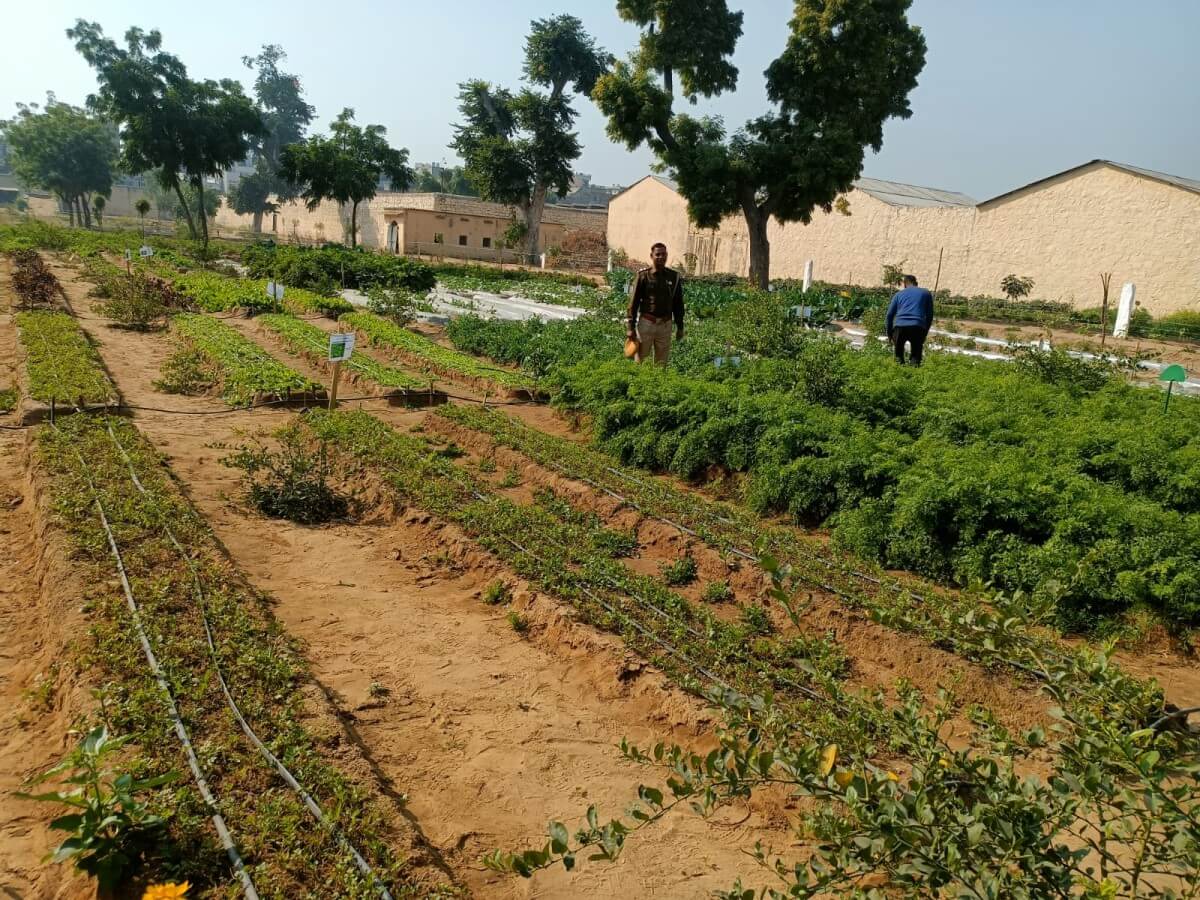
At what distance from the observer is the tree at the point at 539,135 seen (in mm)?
42469

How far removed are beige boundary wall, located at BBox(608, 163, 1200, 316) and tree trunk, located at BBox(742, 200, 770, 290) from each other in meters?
7.08

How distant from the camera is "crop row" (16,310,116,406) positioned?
9.60 metres

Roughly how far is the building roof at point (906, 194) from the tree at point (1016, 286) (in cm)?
655

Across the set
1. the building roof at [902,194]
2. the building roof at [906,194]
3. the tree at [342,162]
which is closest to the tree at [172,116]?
the tree at [342,162]

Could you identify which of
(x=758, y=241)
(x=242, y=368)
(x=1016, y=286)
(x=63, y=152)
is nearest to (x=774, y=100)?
(x=758, y=241)

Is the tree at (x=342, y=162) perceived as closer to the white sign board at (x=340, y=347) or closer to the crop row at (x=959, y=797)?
the white sign board at (x=340, y=347)

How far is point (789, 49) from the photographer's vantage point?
26.9 metres

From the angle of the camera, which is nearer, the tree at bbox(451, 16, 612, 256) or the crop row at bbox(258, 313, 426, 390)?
the crop row at bbox(258, 313, 426, 390)

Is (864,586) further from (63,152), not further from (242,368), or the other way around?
(63,152)

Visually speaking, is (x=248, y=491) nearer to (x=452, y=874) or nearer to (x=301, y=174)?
(x=452, y=874)

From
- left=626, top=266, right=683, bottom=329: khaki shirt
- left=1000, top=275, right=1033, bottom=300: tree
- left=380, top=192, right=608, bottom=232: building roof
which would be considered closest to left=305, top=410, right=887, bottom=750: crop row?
left=626, top=266, right=683, bottom=329: khaki shirt

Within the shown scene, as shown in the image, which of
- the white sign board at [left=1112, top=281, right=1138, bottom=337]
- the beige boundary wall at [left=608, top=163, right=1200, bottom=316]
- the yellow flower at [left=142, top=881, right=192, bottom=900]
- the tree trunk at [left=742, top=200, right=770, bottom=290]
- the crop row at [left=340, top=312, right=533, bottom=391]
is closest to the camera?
the yellow flower at [left=142, top=881, right=192, bottom=900]

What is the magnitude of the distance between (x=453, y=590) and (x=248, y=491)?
2.71 metres

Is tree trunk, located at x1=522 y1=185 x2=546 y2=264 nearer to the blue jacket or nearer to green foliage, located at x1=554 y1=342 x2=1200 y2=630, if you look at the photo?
the blue jacket
